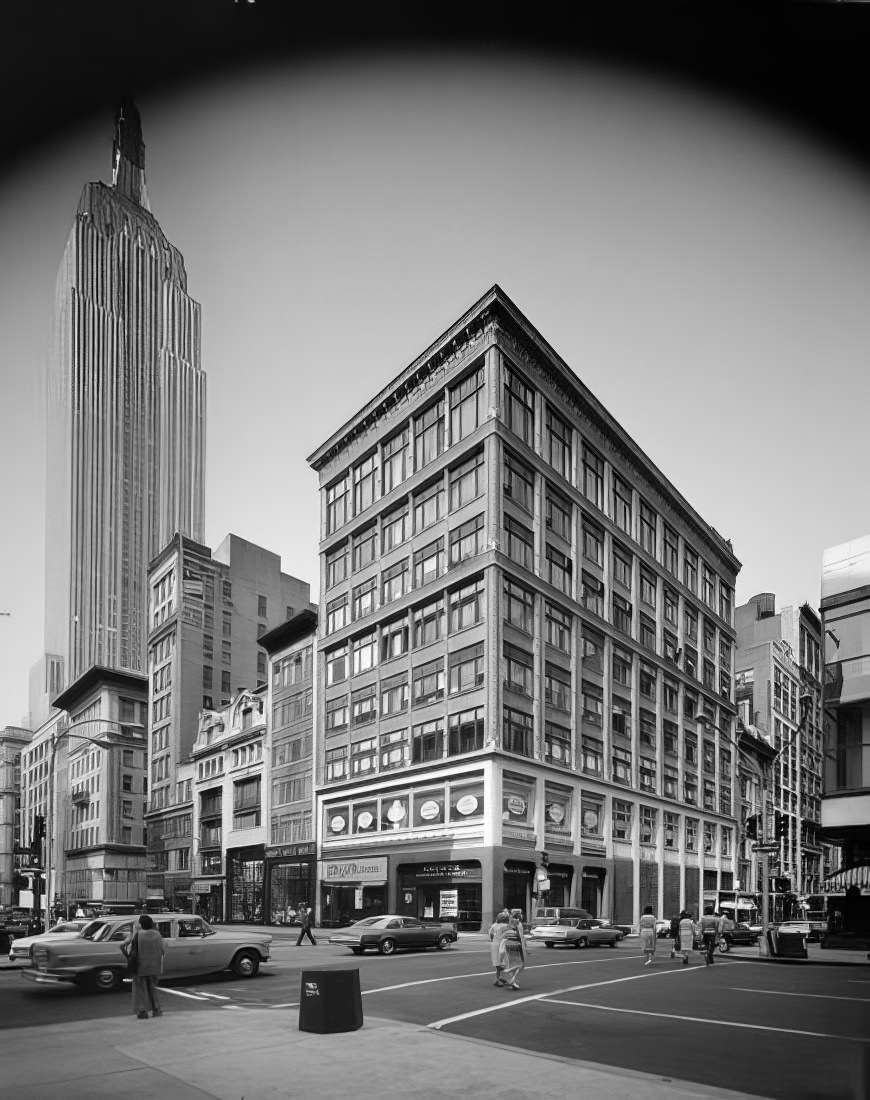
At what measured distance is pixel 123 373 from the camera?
62094mm

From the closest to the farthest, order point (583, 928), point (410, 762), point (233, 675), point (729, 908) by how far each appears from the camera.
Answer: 1. point (583, 928)
2. point (410, 762)
3. point (729, 908)
4. point (233, 675)

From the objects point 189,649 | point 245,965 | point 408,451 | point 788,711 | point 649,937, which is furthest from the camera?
point 788,711

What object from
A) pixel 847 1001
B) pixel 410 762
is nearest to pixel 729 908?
pixel 410 762

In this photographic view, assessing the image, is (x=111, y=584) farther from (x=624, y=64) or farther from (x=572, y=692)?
(x=624, y=64)

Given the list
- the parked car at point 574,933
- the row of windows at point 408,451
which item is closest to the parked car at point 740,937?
the parked car at point 574,933

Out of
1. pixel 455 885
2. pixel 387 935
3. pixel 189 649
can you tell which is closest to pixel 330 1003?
pixel 387 935

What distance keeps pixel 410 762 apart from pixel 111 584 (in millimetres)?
124383

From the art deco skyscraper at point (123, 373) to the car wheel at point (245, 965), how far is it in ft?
60.6

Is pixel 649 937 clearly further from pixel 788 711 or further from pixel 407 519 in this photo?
pixel 788 711

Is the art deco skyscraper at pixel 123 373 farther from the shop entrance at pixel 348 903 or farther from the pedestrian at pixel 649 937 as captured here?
the shop entrance at pixel 348 903

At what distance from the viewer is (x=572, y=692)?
237 ft

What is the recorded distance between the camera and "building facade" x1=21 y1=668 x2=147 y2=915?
Answer: 11825 centimetres

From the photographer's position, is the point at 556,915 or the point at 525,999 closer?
the point at 525,999

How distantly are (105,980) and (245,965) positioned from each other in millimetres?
3972
